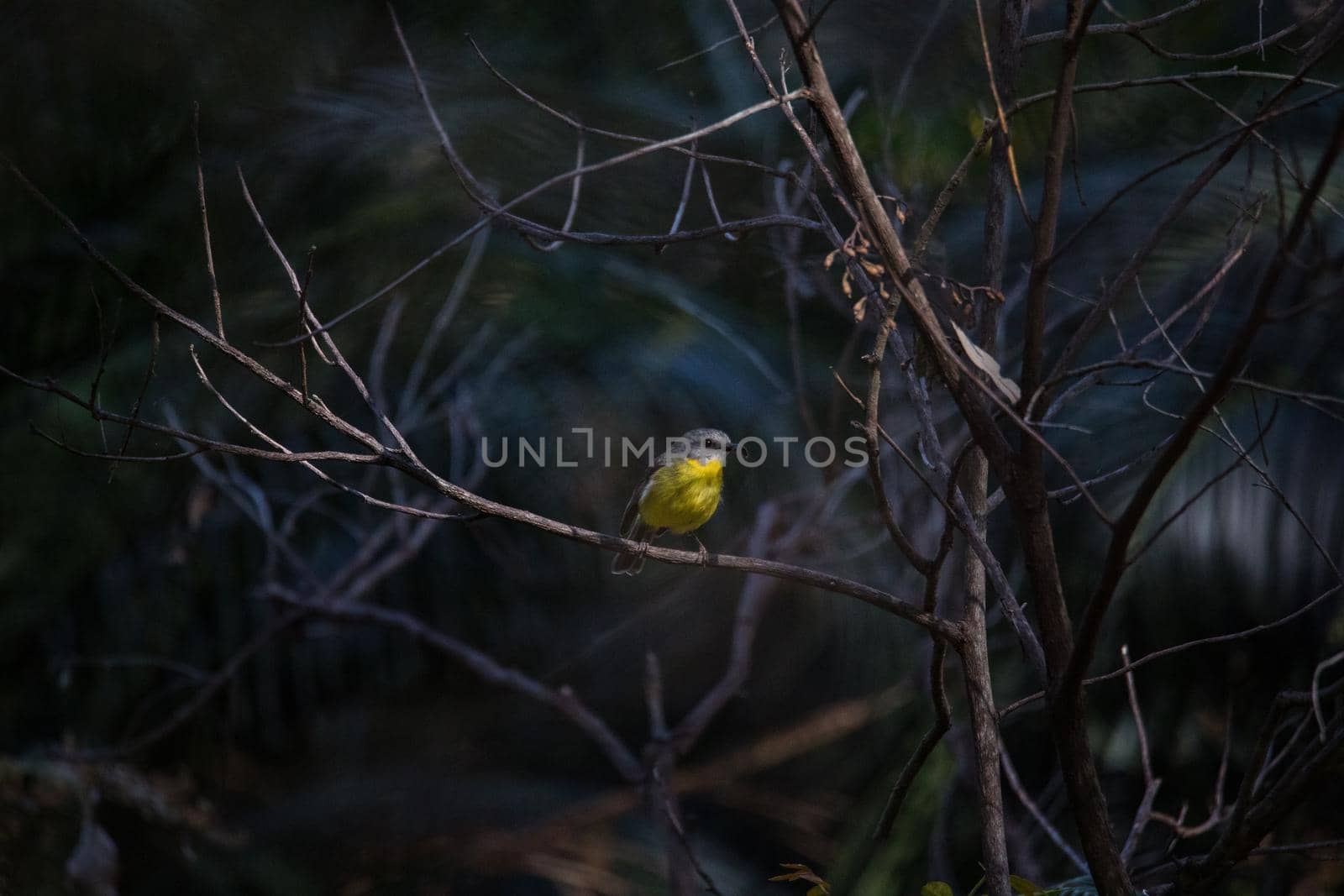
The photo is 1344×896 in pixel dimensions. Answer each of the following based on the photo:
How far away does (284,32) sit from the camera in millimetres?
6621

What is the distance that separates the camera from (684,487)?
483 cm

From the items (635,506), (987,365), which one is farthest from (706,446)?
(987,365)

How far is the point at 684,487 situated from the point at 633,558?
1.68 ft

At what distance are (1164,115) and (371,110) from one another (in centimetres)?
399

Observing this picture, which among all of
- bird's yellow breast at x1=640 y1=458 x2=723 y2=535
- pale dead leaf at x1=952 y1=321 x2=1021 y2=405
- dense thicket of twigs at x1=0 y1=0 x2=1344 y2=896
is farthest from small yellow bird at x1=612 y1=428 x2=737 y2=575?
pale dead leaf at x1=952 y1=321 x2=1021 y2=405

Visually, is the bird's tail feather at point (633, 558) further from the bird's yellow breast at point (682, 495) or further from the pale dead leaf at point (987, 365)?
the pale dead leaf at point (987, 365)

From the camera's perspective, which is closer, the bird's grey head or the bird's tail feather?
the bird's grey head

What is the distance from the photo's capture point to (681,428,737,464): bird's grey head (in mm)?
4957

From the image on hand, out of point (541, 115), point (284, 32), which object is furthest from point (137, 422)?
point (284, 32)

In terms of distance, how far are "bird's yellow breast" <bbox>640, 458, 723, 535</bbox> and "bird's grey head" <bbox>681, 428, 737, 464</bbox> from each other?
0.02 metres

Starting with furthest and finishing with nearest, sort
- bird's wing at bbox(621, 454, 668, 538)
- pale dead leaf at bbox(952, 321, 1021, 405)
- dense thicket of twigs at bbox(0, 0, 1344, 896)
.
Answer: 1. dense thicket of twigs at bbox(0, 0, 1344, 896)
2. bird's wing at bbox(621, 454, 668, 538)
3. pale dead leaf at bbox(952, 321, 1021, 405)

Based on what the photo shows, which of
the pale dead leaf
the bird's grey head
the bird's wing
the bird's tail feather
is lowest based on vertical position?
the bird's tail feather

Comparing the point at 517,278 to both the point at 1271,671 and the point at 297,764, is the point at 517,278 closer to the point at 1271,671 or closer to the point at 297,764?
the point at 297,764

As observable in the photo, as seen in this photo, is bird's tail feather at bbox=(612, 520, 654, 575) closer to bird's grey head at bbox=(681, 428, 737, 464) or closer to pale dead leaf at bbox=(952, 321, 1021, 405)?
bird's grey head at bbox=(681, 428, 737, 464)
